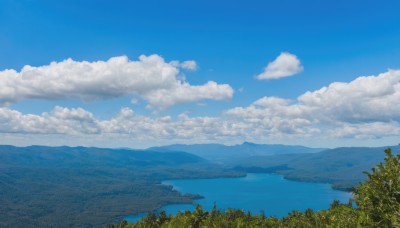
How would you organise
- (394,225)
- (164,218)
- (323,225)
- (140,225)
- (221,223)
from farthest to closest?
(164,218) → (140,225) → (221,223) → (323,225) → (394,225)

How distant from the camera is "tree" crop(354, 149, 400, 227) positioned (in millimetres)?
27156

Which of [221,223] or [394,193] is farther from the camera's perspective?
[221,223]

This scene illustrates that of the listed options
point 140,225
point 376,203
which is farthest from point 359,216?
point 140,225

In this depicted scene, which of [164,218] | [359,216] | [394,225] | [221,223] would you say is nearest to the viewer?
[394,225]

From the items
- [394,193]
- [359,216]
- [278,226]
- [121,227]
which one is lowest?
[121,227]

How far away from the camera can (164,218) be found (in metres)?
92.6

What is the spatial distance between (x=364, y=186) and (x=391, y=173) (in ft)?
9.59

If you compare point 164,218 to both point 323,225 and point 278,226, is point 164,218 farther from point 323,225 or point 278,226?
point 323,225

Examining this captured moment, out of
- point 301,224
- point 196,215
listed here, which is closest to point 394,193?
point 301,224

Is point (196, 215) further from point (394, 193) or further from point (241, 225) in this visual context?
point (394, 193)

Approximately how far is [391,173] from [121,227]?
83.6 metres

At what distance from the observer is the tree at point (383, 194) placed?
27156 millimetres

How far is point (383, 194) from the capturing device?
2778 centimetres

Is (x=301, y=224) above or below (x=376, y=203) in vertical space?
below
